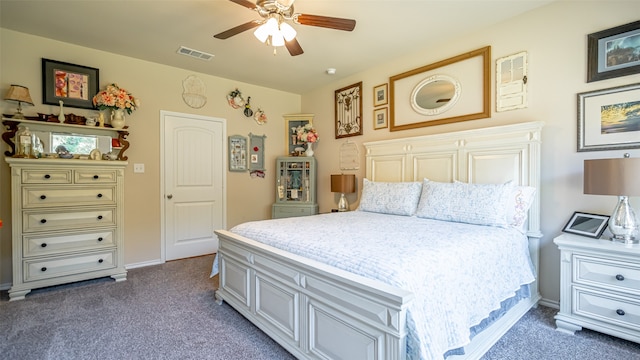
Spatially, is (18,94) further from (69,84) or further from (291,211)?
(291,211)

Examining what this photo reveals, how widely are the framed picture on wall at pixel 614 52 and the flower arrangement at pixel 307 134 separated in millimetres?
3233

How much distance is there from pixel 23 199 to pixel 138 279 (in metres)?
1.30

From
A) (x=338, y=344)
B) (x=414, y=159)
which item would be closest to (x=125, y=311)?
(x=338, y=344)

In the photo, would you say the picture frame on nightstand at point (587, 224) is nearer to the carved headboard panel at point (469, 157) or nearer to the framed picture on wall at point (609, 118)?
the carved headboard panel at point (469, 157)

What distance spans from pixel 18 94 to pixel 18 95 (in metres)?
0.01

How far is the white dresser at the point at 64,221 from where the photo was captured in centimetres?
272

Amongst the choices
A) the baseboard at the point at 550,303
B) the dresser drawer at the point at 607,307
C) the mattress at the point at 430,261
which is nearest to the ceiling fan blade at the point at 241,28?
the mattress at the point at 430,261

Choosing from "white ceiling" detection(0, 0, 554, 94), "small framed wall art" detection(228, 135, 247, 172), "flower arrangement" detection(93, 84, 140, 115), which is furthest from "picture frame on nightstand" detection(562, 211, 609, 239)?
"flower arrangement" detection(93, 84, 140, 115)

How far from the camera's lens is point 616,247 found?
1915mm

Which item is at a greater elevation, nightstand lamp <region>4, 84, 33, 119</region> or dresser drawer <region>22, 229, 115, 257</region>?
nightstand lamp <region>4, 84, 33, 119</region>

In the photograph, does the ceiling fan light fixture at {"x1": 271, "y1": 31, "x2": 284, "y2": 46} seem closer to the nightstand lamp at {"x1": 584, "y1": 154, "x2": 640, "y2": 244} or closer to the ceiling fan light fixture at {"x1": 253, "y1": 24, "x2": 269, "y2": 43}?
the ceiling fan light fixture at {"x1": 253, "y1": 24, "x2": 269, "y2": 43}

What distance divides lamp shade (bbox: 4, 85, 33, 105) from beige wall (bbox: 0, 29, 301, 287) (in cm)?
24

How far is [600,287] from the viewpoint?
1.99m

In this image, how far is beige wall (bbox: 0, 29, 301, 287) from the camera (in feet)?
9.82
